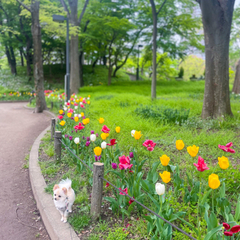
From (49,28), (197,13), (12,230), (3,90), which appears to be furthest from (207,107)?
(3,90)

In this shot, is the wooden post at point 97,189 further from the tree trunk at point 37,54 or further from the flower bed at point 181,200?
the tree trunk at point 37,54

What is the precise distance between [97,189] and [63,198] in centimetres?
39

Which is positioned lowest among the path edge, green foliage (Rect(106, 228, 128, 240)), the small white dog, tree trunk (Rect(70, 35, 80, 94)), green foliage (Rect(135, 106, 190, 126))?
the path edge

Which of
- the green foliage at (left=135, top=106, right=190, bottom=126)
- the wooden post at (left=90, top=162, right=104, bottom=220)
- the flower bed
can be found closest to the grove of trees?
the green foliage at (left=135, top=106, right=190, bottom=126)

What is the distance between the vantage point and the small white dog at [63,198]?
2410mm

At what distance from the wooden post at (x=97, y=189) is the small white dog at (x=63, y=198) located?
0.27 metres

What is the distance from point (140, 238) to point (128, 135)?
2822 millimetres

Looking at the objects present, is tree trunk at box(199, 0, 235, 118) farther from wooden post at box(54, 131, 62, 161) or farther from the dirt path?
the dirt path

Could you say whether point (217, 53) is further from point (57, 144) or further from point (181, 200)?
point (57, 144)

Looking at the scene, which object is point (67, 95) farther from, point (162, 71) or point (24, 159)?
point (162, 71)

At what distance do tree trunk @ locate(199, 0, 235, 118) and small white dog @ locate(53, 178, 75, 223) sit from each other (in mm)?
4824

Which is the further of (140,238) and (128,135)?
(128,135)

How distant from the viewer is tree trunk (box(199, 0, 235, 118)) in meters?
5.78

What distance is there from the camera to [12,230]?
8.74 ft
